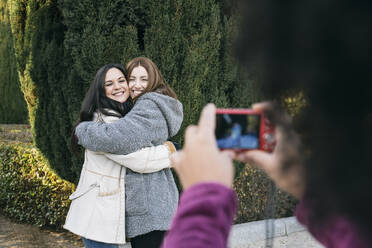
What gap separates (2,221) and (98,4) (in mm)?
3211

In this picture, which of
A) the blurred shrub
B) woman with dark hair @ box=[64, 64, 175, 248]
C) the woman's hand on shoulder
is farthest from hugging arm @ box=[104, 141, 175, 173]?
the blurred shrub

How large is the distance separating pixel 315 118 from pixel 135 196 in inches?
81.0

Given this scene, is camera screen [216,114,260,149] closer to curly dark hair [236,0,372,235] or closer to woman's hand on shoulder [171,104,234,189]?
woman's hand on shoulder [171,104,234,189]

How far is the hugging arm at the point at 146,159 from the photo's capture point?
2.49 m

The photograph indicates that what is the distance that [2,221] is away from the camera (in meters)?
5.06

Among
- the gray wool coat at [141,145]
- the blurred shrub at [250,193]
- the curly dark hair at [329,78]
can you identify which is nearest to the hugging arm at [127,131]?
the gray wool coat at [141,145]

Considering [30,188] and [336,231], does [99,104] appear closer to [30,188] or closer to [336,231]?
[336,231]

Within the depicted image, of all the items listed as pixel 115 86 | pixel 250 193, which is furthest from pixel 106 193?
pixel 250 193

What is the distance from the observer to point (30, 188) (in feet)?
16.0

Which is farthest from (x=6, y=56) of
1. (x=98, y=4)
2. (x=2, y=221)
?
(x=98, y=4)

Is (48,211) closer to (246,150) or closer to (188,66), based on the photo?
(188,66)

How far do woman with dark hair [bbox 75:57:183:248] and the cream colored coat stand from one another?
6 cm

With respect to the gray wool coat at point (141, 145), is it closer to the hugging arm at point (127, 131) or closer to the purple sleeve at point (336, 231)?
the hugging arm at point (127, 131)

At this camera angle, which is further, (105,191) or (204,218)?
(105,191)
